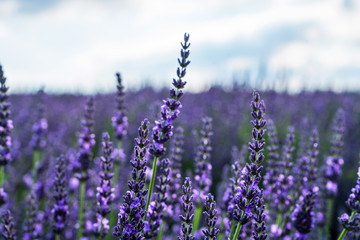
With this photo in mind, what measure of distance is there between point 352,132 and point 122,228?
35.1 feet

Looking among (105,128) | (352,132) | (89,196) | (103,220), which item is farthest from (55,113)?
(103,220)

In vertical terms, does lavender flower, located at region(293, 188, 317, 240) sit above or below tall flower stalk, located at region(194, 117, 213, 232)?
below

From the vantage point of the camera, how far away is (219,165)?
25.1 ft

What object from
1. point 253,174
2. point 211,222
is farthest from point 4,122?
point 253,174

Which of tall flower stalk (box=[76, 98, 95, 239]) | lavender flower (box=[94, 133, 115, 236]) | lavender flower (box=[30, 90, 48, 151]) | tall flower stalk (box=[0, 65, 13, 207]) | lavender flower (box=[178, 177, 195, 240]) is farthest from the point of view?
lavender flower (box=[30, 90, 48, 151])

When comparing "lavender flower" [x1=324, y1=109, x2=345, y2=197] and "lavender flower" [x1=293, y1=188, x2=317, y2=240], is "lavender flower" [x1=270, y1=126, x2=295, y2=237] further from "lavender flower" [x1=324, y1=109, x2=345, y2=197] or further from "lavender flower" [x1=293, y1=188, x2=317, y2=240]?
"lavender flower" [x1=324, y1=109, x2=345, y2=197]

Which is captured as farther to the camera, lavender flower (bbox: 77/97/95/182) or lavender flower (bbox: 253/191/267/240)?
lavender flower (bbox: 77/97/95/182)

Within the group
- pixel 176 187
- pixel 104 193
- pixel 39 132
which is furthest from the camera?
pixel 39 132

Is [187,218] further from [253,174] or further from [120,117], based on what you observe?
[120,117]

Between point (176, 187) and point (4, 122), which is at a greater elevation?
point (4, 122)

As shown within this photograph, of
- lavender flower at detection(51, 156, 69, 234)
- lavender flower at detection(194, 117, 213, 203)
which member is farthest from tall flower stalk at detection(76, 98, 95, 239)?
lavender flower at detection(194, 117, 213, 203)

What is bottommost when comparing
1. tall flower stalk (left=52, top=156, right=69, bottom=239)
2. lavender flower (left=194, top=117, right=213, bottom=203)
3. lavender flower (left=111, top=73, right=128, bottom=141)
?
tall flower stalk (left=52, top=156, right=69, bottom=239)

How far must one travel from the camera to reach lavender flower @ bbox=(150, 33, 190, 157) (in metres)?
2.00

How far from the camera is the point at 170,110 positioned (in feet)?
6.70
